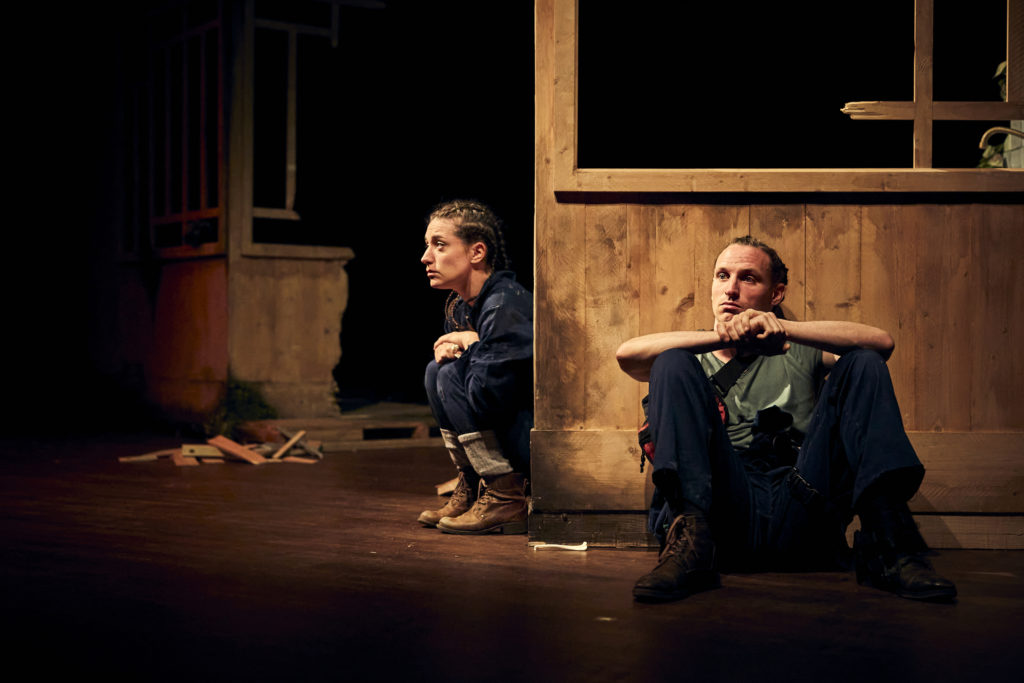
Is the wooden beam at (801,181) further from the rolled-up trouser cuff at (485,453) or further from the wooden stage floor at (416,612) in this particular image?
the wooden stage floor at (416,612)

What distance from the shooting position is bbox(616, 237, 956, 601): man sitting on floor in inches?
106

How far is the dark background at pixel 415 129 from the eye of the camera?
5.79m

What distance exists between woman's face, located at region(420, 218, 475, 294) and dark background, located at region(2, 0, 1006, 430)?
2.71 m

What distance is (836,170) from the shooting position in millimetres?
3447

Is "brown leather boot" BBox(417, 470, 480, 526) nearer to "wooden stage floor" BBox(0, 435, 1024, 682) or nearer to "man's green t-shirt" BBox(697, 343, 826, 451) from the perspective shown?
"wooden stage floor" BBox(0, 435, 1024, 682)

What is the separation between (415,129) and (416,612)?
7468 mm

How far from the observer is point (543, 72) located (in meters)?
3.49

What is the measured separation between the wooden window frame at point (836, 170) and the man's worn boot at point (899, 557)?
119cm

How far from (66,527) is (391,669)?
84.3 inches

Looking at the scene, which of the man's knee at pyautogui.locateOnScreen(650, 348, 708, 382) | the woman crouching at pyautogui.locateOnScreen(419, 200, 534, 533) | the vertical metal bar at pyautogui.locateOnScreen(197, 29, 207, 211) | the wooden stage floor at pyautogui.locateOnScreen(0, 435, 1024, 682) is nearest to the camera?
the wooden stage floor at pyautogui.locateOnScreen(0, 435, 1024, 682)

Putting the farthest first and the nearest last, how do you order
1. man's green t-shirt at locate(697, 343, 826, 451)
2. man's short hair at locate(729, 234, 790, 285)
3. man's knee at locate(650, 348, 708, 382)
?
man's short hair at locate(729, 234, 790, 285)
man's green t-shirt at locate(697, 343, 826, 451)
man's knee at locate(650, 348, 708, 382)

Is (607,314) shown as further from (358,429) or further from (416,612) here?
(358,429)

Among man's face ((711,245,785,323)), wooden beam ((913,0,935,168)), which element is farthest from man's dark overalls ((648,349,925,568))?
wooden beam ((913,0,935,168))

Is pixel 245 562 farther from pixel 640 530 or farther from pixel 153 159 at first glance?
pixel 153 159
